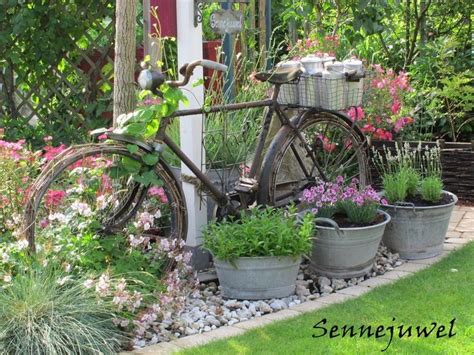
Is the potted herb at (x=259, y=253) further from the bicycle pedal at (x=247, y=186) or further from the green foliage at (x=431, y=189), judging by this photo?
the green foliage at (x=431, y=189)

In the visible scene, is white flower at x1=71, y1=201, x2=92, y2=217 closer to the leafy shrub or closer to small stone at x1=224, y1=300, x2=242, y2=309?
small stone at x1=224, y1=300, x2=242, y2=309

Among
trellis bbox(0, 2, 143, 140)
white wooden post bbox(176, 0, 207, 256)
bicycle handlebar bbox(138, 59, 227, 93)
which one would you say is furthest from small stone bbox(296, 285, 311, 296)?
trellis bbox(0, 2, 143, 140)

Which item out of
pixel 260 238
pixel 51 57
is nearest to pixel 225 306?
pixel 260 238

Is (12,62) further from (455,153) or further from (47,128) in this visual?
(455,153)

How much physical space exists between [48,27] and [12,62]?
44 cm

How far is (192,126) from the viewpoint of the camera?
433 cm

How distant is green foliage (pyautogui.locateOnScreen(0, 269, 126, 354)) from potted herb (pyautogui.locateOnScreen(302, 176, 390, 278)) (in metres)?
1.38

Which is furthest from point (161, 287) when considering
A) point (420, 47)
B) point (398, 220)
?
point (420, 47)

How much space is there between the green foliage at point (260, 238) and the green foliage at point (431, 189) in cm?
98

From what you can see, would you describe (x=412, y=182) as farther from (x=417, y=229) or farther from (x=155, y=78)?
(x=155, y=78)

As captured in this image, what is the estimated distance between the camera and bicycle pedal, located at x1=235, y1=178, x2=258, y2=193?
435cm

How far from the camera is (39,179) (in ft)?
11.6

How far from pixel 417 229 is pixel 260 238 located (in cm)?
114

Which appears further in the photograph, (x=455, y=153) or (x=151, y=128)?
(x=455, y=153)
